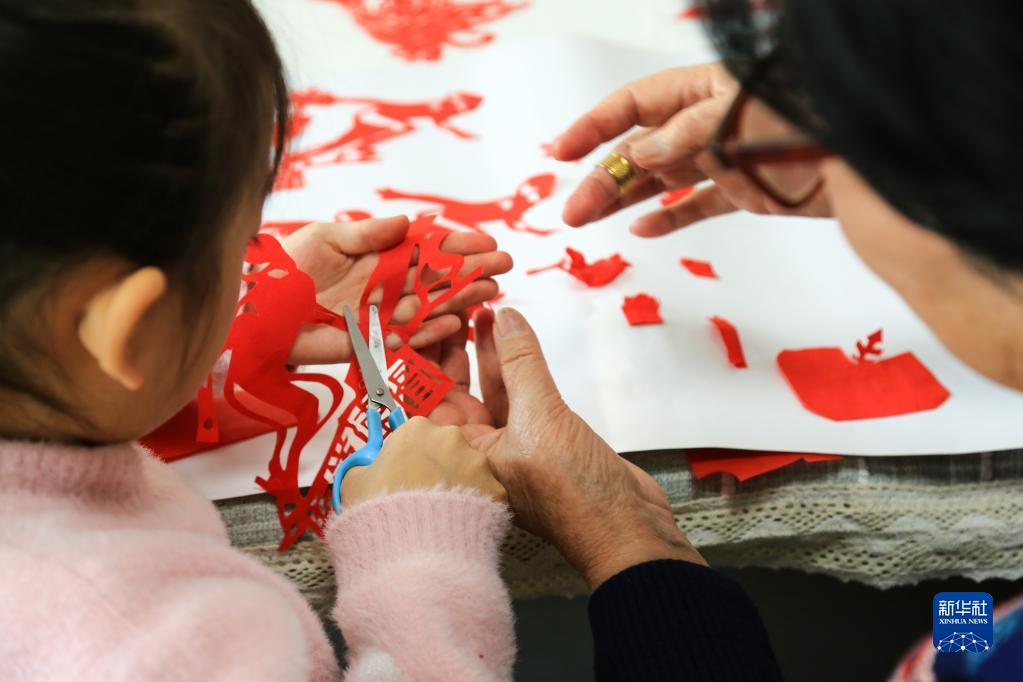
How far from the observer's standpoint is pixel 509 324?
842 millimetres

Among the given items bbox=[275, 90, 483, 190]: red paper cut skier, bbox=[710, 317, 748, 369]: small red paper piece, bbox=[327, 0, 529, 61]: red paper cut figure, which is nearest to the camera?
bbox=[710, 317, 748, 369]: small red paper piece

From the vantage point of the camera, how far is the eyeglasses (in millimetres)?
460

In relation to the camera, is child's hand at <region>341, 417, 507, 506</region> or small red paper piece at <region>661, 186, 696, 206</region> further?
small red paper piece at <region>661, 186, 696, 206</region>

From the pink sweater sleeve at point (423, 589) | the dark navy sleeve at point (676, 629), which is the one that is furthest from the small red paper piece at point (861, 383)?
the pink sweater sleeve at point (423, 589)

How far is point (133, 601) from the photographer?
531 mm

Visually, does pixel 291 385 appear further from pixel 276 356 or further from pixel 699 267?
pixel 699 267

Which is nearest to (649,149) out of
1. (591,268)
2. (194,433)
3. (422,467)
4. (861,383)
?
(591,268)

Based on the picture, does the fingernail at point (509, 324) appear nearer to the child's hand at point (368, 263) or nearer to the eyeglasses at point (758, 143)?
the child's hand at point (368, 263)

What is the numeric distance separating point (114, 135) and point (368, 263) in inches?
20.2

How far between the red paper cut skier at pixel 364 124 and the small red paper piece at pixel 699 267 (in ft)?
1.27

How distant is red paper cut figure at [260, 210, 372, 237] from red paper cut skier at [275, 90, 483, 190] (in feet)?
0.25

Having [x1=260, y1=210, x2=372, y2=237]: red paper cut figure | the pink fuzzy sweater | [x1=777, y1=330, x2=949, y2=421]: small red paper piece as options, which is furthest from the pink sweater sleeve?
[x1=260, y1=210, x2=372, y2=237]: red paper cut figure

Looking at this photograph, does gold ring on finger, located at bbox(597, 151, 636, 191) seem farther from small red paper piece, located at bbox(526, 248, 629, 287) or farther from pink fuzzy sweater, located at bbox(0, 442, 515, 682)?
pink fuzzy sweater, located at bbox(0, 442, 515, 682)

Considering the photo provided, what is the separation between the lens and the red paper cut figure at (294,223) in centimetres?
108
